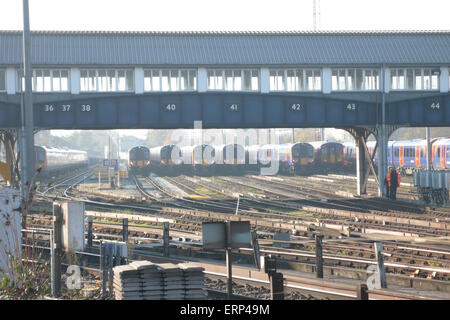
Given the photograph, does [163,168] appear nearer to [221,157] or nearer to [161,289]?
[221,157]

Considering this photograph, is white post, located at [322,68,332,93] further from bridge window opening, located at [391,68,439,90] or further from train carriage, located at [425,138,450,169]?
train carriage, located at [425,138,450,169]

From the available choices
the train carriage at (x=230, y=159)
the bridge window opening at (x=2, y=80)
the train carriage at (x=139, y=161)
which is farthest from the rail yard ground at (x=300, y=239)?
the train carriage at (x=139, y=161)

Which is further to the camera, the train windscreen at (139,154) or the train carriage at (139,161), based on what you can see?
the train carriage at (139,161)

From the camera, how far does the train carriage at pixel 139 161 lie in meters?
74.6

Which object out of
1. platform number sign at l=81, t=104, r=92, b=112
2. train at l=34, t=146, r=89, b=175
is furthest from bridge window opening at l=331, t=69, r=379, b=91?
train at l=34, t=146, r=89, b=175

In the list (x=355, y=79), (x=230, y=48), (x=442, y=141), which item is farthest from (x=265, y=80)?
(x=442, y=141)

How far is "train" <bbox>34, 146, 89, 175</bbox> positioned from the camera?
58.8 m

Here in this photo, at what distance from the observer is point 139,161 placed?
2960 inches

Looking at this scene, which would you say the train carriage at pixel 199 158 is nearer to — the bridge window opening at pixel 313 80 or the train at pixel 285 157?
the train at pixel 285 157

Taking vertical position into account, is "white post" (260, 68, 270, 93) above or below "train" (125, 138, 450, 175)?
above

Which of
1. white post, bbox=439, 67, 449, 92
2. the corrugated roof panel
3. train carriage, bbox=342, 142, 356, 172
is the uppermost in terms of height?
the corrugated roof panel

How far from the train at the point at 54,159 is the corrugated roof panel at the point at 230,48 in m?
10.2

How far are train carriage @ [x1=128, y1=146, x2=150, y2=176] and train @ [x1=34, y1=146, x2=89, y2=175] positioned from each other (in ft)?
24.2

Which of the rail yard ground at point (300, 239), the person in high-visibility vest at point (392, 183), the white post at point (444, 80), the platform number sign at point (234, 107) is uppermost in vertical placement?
the white post at point (444, 80)
